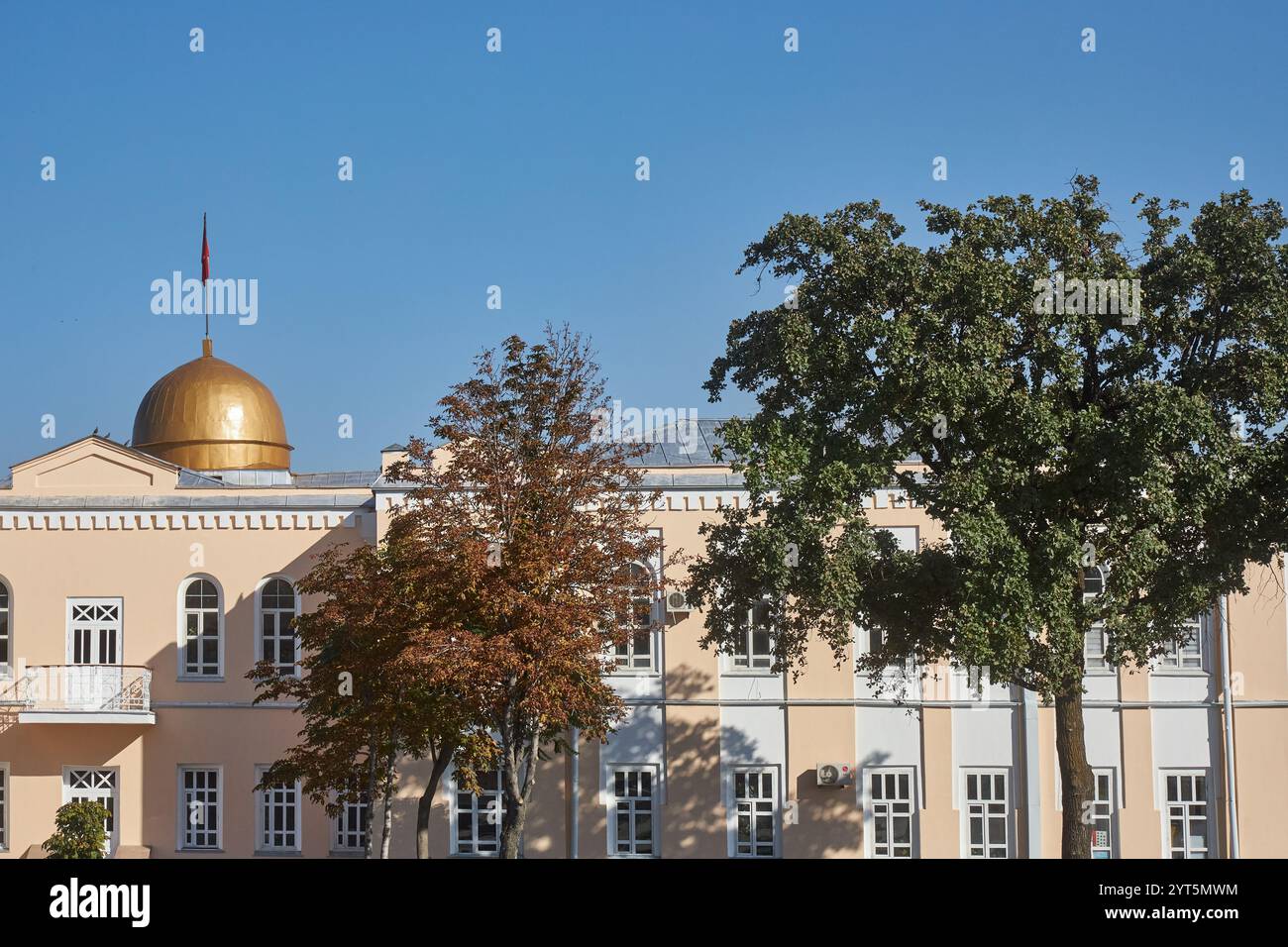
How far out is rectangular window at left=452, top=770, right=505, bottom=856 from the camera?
28.6 meters

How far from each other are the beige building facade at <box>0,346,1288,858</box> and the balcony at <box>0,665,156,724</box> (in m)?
0.05

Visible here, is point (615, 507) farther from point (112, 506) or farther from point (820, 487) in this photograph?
point (112, 506)

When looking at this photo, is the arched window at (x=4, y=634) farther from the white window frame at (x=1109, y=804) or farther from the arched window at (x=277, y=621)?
the white window frame at (x=1109, y=804)

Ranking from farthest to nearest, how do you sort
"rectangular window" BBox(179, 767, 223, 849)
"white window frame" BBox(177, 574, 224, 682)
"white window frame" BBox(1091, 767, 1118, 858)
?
"white window frame" BBox(177, 574, 224, 682), "rectangular window" BBox(179, 767, 223, 849), "white window frame" BBox(1091, 767, 1118, 858)

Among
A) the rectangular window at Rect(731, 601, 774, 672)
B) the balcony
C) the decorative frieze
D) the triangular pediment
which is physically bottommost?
the balcony

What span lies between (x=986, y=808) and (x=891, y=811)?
6.09 ft

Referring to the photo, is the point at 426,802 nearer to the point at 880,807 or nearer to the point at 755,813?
the point at 755,813

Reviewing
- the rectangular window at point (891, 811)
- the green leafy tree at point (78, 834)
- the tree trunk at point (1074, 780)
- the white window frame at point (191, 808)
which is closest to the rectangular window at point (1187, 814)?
the rectangular window at point (891, 811)

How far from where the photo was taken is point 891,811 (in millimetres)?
28797

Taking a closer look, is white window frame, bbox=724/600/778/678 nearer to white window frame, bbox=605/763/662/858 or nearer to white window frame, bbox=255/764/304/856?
white window frame, bbox=605/763/662/858

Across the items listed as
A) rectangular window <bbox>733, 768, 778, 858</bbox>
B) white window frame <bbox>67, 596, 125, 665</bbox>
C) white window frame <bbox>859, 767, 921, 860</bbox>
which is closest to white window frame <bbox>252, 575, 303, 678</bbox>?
white window frame <bbox>67, 596, 125, 665</bbox>

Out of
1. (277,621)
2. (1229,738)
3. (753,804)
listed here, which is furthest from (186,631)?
(1229,738)

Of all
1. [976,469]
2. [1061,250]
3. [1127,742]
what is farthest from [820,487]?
[1127,742]
